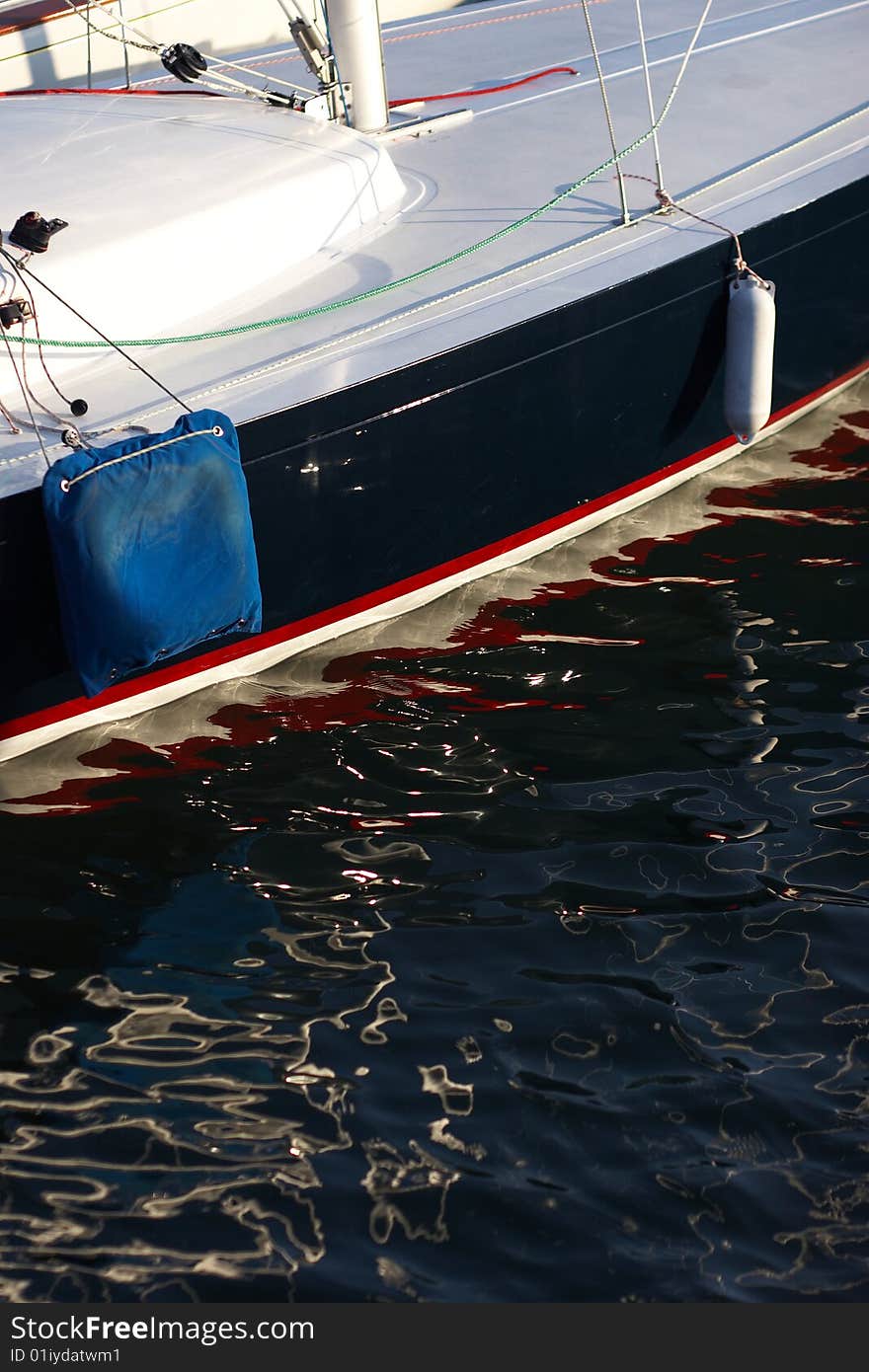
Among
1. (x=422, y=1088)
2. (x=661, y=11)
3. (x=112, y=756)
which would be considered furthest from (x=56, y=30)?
(x=422, y=1088)

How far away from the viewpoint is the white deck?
14.4 feet

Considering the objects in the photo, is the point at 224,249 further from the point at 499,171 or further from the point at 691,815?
the point at 691,815

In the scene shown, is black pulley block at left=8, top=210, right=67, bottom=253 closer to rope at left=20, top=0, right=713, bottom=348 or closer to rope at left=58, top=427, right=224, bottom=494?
rope at left=20, top=0, right=713, bottom=348

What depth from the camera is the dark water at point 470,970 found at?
9.68 ft

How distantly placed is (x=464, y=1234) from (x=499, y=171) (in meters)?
3.85

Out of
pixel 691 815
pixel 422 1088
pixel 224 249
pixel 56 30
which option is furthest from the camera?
pixel 56 30

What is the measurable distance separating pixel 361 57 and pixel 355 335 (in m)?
1.56

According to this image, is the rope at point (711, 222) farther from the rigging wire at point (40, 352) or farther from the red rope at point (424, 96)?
the rigging wire at point (40, 352)

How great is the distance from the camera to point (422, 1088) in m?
3.25

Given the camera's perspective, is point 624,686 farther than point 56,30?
No

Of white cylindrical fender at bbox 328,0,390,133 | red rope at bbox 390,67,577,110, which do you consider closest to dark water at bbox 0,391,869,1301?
white cylindrical fender at bbox 328,0,390,133

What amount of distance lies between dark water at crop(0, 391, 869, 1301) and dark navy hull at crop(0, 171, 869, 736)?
327 mm

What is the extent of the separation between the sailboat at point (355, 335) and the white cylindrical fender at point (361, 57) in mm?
11

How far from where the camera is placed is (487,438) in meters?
4.65
